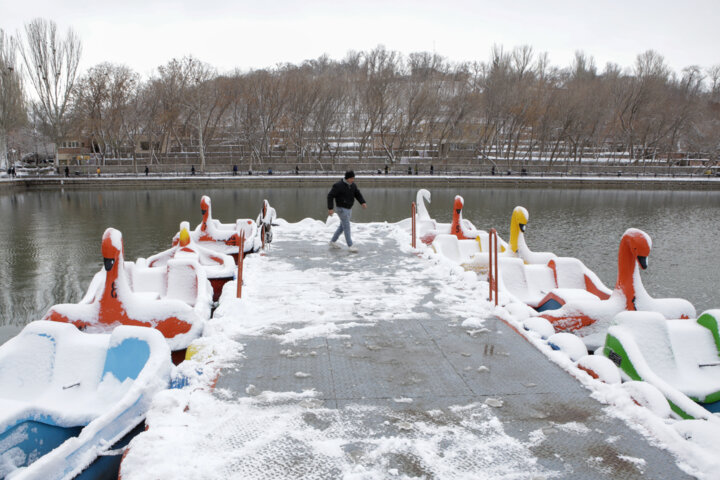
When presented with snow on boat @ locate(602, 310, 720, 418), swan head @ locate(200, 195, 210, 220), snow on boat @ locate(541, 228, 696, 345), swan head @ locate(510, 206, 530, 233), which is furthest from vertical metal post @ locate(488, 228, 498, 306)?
swan head @ locate(200, 195, 210, 220)

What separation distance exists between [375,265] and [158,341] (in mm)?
5617

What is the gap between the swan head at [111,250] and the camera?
20.5ft

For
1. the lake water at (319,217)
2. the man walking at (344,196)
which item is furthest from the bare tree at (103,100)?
the man walking at (344,196)

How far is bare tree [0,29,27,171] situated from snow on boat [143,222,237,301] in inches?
1719

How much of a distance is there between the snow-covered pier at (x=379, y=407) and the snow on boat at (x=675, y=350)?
83 centimetres

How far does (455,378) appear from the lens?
4852 mm

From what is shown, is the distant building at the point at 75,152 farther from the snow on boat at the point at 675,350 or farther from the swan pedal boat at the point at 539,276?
the snow on boat at the point at 675,350

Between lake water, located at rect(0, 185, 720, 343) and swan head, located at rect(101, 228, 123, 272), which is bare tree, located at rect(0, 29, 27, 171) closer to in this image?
lake water, located at rect(0, 185, 720, 343)

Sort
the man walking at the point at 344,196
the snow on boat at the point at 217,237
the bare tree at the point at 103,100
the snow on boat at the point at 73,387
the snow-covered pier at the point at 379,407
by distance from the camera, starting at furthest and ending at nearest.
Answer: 1. the bare tree at the point at 103,100
2. the snow on boat at the point at 217,237
3. the man walking at the point at 344,196
4. the snow on boat at the point at 73,387
5. the snow-covered pier at the point at 379,407

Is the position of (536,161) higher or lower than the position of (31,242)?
higher

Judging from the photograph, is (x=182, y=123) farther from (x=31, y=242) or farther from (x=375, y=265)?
(x=375, y=265)

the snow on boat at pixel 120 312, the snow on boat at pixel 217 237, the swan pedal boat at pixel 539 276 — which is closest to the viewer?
the snow on boat at pixel 120 312

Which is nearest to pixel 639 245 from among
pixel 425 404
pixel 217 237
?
pixel 425 404

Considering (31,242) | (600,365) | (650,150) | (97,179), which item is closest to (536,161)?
(650,150)
